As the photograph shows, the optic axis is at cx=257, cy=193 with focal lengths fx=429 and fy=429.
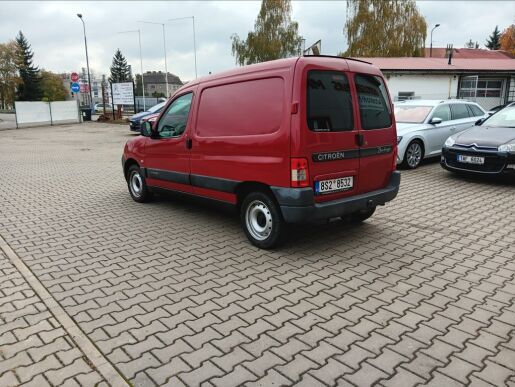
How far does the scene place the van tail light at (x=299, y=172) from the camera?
4.25 meters

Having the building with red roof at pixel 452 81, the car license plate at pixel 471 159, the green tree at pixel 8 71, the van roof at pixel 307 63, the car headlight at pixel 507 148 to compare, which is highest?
the green tree at pixel 8 71

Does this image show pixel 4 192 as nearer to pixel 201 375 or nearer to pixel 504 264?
Result: pixel 201 375

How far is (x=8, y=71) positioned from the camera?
195ft

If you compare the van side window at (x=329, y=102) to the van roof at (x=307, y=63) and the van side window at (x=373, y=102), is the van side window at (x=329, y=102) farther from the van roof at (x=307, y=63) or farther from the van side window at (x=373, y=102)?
the van side window at (x=373, y=102)

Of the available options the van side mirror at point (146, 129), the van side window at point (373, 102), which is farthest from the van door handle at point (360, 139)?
the van side mirror at point (146, 129)

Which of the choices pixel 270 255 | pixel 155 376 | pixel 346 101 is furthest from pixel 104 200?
pixel 155 376

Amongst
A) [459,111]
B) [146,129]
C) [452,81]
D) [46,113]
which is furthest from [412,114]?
[46,113]

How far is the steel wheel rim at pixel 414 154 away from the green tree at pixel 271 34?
38.3 meters

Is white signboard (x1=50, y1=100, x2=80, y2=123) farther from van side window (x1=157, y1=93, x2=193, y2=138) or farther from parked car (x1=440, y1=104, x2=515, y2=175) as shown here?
parked car (x1=440, y1=104, x2=515, y2=175)

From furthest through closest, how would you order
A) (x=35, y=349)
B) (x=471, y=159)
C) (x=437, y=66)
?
1. (x=437, y=66)
2. (x=471, y=159)
3. (x=35, y=349)

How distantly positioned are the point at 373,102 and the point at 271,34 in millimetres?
44606

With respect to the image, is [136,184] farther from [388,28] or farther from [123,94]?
[388,28]

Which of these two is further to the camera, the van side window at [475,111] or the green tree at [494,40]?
the green tree at [494,40]

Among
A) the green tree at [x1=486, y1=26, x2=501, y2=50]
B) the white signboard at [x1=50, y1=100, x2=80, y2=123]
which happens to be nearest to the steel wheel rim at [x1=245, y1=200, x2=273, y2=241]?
the white signboard at [x1=50, y1=100, x2=80, y2=123]
